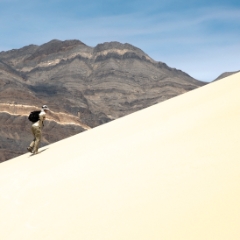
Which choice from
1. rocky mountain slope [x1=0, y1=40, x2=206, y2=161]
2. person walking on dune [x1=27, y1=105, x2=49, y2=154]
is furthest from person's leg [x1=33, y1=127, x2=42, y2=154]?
rocky mountain slope [x1=0, y1=40, x2=206, y2=161]

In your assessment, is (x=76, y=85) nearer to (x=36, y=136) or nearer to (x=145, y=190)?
(x=36, y=136)

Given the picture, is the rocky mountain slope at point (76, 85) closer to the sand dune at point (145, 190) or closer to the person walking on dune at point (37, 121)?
the person walking on dune at point (37, 121)

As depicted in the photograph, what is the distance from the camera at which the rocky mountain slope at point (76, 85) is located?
173 feet

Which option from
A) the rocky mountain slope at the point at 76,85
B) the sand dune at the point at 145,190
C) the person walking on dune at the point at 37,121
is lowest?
the sand dune at the point at 145,190

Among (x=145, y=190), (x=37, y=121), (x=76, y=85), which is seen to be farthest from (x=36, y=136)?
(x=76, y=85)

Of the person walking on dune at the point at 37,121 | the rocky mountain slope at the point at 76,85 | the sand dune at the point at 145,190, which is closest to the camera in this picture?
the sand dune at the point at 145,190

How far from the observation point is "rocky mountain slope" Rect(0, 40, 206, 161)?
52.8 meters

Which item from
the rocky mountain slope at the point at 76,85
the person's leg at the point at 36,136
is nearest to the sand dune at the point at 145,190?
the person's leg at the point at 36,136

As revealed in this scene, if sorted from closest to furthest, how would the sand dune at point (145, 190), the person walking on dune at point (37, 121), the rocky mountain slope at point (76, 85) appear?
1. the sand dune at point (145, 190)
2. the person walking on dune at point (37, 121)
3. the rocky mountain slope at point (76, 85)

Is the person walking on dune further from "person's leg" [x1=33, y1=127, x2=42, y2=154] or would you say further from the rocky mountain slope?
the rocky mountain slope

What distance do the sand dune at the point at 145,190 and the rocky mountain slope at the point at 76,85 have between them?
3874cm

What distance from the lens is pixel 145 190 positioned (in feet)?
11.3

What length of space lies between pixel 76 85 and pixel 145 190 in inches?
3660

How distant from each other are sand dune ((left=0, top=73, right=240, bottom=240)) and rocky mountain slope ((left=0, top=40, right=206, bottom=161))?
127 ft
